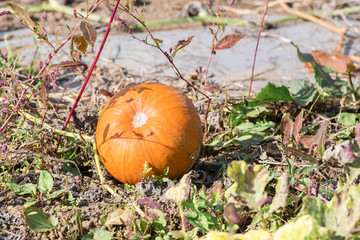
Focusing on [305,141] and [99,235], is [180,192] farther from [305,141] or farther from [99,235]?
[305,141]

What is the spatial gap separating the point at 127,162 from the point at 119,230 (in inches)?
15.0

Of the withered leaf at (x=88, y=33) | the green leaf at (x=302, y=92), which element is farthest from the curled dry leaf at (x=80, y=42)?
the green leaf at (x=302, y=92)

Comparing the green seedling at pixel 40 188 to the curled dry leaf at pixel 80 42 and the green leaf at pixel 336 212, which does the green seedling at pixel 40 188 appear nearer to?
the curled dry leaf at pixel 80 42

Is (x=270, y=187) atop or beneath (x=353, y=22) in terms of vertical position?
beneath

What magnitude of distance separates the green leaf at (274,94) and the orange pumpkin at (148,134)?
2.21ft

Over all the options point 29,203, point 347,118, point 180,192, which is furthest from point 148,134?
point 347,118

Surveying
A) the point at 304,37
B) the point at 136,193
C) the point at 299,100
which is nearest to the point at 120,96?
the point at 136,193

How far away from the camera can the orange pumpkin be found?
230cm

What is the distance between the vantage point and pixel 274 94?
115 inches

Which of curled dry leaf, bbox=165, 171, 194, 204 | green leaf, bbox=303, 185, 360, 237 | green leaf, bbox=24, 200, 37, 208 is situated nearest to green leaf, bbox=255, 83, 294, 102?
curled dry leaf, bbox=165, 171, 194, 204

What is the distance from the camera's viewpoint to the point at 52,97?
3275mm

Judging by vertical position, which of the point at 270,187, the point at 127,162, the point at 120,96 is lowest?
the point at 270,187

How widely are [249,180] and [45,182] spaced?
107 cm

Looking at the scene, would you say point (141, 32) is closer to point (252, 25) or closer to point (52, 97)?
point (252, 25)
